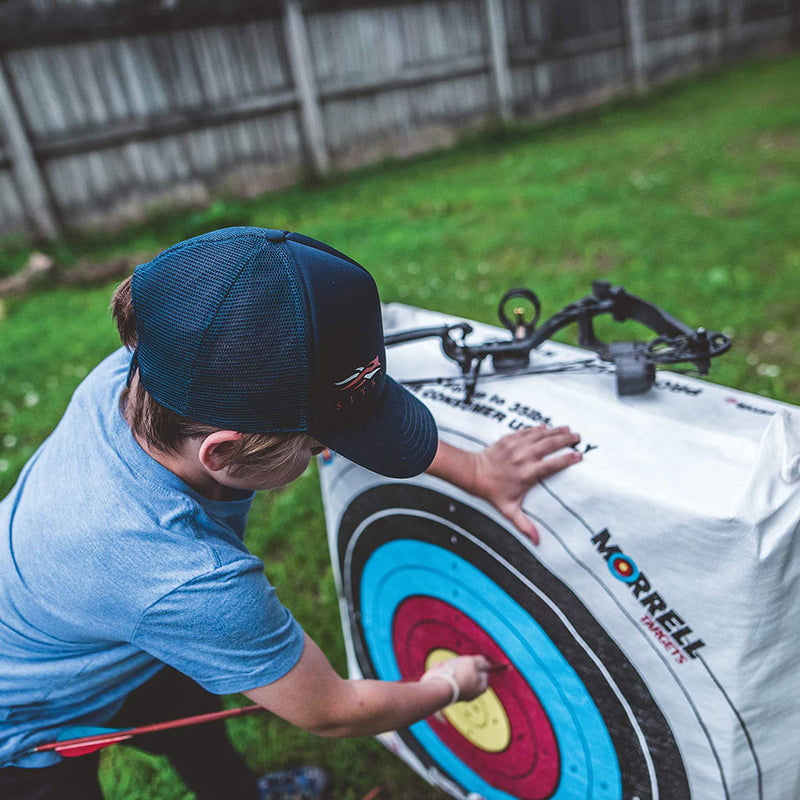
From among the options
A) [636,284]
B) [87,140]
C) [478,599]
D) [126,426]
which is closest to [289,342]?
[126,426]

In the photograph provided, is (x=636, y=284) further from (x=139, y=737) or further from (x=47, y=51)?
(x=47, y=51)

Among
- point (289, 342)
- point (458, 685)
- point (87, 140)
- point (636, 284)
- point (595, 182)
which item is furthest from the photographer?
point (87, 140)

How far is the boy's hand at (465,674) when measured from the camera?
3.57 feet

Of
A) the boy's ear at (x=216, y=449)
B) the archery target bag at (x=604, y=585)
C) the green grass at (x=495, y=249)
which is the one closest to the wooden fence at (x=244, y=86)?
the green grass at (x=495, y=249)

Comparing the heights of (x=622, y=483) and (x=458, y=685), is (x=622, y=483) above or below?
above

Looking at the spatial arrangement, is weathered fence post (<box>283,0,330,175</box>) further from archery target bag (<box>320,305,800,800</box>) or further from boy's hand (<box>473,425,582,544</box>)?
boy's hand (<box>473,425,582,544</box>)

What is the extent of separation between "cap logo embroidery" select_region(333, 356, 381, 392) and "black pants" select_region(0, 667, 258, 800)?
26.4 inches

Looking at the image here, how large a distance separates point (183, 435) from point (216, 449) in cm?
6

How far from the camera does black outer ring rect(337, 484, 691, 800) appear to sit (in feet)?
3.19

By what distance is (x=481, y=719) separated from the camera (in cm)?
124

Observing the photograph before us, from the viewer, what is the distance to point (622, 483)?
34.9 inches

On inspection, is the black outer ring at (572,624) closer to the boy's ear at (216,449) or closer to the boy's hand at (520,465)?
the boy's hand at (520,465)

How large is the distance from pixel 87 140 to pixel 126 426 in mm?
4761

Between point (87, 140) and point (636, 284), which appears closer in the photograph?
point (636, 284)
